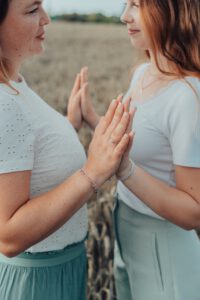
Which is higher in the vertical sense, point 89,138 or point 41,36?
point 41,36

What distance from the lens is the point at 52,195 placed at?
1.33 metres

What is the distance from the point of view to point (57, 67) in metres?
9.80

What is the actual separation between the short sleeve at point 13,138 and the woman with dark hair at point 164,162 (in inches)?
10.2

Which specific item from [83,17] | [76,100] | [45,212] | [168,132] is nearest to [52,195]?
[45,212]

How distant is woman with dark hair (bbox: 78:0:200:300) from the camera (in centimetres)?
145

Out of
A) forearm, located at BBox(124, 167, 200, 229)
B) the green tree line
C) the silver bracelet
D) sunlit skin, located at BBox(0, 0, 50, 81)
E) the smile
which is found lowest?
the green tree line

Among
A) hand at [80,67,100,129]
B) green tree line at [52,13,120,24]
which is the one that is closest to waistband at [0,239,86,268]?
hand at [80,67,100,129]

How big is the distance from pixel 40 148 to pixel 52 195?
0.14 meters

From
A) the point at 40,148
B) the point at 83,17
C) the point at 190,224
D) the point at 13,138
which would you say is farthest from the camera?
the point at 83,17

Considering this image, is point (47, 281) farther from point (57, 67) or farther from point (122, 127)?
point (57, 67)

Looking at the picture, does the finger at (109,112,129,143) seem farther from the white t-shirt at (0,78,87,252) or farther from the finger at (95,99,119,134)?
the white t-shirt at (0,78,87,252)

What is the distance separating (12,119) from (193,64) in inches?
22.4

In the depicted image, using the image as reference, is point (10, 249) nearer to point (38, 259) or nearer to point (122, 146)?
point (38, 259)

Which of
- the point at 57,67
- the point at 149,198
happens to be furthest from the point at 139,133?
the point at 57,67
